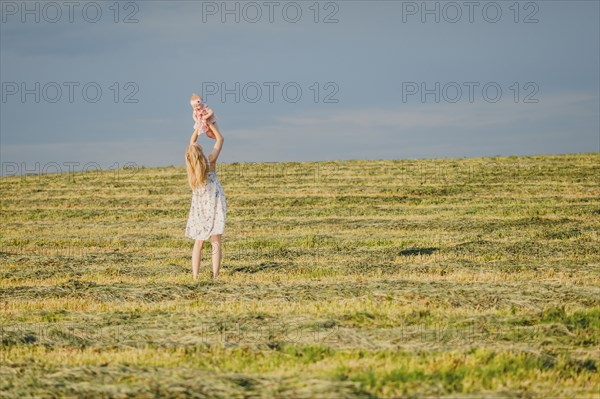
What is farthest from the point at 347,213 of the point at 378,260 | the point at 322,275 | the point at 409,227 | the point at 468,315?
the point at 468,315

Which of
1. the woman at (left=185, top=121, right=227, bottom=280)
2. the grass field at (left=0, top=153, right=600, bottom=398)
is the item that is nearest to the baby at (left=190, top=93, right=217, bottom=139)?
the woman at (left=185, top=121, right=227, bottom=280)

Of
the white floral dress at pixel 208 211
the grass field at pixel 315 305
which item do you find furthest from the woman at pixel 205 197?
the grass field at pixel 315 305

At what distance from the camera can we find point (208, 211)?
1284 cm

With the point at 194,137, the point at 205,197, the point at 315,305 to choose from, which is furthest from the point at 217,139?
the point at 315,305

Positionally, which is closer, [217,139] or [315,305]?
[315,305]

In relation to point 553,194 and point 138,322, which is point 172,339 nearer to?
point 138,322

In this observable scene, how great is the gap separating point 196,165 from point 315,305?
348cm

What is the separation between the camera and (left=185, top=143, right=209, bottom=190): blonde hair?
41.1 ft

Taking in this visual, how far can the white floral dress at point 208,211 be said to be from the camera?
42.0 feet

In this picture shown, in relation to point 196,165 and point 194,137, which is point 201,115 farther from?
point 196,165

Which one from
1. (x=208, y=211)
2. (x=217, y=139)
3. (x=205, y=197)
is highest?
(x=217, y=139)

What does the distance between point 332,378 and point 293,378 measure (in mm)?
339

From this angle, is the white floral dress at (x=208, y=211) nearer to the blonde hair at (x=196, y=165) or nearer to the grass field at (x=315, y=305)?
the blonde hair at (x=196, y=165)

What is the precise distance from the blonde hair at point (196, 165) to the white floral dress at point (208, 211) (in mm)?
149
